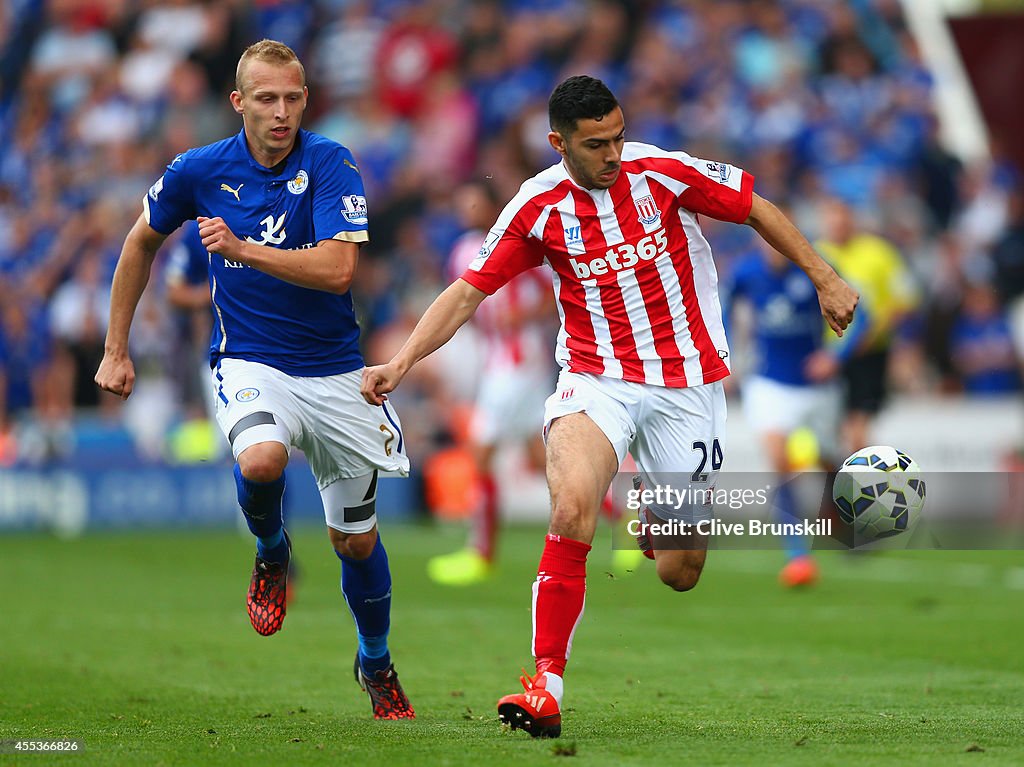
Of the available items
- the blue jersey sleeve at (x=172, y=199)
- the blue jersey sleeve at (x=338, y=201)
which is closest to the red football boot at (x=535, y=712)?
the blue jersey sleeve at (x=338, y=201)

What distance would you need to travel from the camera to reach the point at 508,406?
1322 cm

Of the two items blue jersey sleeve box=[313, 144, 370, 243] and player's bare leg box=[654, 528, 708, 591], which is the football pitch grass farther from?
blue jersey sleeve box=[313, 144, 370, 243]

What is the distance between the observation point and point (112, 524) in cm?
1777

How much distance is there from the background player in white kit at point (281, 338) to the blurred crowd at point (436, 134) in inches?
425

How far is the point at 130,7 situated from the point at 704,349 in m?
16.4

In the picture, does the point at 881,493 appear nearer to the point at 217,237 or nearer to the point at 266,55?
the point at 217,237

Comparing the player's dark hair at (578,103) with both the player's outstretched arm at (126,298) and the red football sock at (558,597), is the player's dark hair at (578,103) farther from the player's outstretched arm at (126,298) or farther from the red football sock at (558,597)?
the player's outstretched arm at (126,298)

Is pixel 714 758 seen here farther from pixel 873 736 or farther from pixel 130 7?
pixel 130 7

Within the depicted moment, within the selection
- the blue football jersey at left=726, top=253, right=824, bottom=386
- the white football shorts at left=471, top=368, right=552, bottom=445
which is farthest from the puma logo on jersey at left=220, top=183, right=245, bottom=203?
the blue football jersey at left=726, top=253, right=824, bottom=386

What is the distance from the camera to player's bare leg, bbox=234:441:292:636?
6355 mm

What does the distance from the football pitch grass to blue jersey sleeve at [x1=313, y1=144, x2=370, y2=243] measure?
73.7 inches

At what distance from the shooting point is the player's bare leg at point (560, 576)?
5.69 metres

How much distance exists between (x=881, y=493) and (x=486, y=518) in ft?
22.7

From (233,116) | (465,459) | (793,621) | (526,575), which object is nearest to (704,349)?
(793,621)
